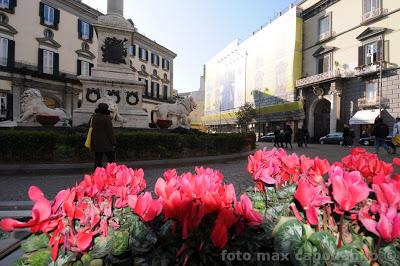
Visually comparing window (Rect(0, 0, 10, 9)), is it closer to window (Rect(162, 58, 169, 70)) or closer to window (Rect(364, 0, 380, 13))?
window (Rect(162, 58, 169, 70))

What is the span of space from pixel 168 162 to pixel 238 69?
4813 cm

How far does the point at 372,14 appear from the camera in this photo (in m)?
31.8

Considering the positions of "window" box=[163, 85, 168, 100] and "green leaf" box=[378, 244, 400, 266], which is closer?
"green leaf" box=[378, 244, 400, 266]

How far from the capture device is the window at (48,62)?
33153mm

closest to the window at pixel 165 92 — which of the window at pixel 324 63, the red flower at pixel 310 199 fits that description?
the window at pixel 324 63

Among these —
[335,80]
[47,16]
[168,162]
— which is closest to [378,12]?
[335,80]

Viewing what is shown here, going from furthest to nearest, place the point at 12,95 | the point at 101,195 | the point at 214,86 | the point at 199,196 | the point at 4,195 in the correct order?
the point at 214,86, the point at 12,95, the point at 4,195, the point at 101,195, the point at 199,196

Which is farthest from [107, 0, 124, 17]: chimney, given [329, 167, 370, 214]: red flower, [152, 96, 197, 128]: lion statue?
[329, 167, 370, 214]: red flower

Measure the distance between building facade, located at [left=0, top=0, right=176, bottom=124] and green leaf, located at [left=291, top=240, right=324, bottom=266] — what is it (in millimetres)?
31550

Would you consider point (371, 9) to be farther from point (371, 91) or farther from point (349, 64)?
point (371, 91)

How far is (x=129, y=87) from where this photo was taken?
15.2 meters

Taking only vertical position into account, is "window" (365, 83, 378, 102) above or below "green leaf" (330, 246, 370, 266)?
above

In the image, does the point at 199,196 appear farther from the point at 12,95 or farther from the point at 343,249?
the point at 12,95

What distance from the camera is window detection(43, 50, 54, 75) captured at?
33.2m
